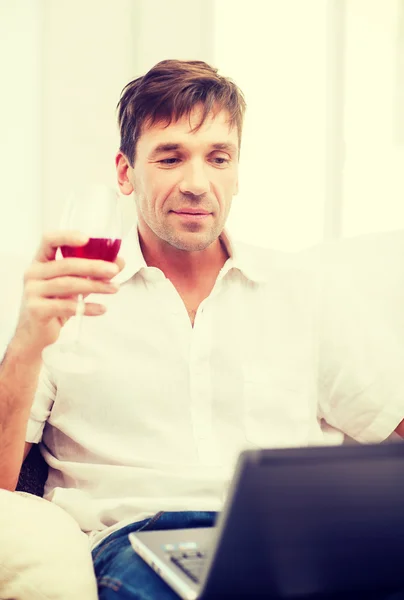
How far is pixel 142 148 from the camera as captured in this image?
172 cm

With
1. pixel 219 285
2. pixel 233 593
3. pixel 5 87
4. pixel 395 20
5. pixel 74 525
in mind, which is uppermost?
pixel 395 20

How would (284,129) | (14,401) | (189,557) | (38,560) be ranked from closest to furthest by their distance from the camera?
(189,557)
(38,560)
(14,401)
(284,129)

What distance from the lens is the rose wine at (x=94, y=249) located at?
3.65 feet

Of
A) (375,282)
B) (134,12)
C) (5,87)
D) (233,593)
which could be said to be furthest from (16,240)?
(233,593)

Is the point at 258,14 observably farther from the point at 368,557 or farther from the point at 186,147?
the point at 368,557

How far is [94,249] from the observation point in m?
1.12

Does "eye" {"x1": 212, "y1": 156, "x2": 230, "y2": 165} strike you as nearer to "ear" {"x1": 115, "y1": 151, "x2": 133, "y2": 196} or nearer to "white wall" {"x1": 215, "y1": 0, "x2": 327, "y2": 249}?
"ear" {"x1": 115, "y1": 151, "x2": 133, "y2": 196}

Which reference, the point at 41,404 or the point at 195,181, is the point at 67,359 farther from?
the point at 195,181

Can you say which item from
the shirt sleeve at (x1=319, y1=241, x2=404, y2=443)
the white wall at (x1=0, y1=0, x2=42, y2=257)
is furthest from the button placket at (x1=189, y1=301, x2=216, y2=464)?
the white wall at (x1=0, y1=0, x2=42, y2=257)

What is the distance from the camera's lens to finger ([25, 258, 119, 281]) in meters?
1.08

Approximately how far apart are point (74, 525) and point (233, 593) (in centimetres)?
55

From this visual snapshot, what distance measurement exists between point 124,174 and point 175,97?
0.27 meters

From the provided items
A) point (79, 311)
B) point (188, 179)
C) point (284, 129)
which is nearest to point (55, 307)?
point (79, 311)

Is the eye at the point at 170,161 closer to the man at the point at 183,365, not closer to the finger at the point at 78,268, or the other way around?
→ the man at the point at 183,365
